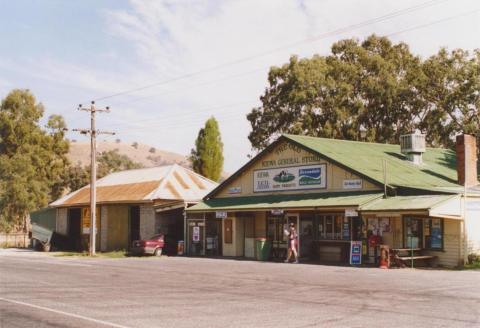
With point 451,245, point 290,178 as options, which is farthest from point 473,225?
point 290,178

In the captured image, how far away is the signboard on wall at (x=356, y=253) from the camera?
85.6 feet

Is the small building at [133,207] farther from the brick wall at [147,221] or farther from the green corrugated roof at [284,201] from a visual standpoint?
the green corrugated roof at [284,201]

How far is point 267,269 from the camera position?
2386 cm

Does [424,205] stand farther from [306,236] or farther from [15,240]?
[15,240]

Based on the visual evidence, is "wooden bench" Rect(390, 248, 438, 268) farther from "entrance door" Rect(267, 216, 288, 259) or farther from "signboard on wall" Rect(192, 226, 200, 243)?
"signboard on wall" Rect(192, 226, 200, 243)

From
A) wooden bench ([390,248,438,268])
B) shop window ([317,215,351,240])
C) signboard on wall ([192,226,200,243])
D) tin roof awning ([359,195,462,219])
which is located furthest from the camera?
signboard on wall ([192,226,200,243])

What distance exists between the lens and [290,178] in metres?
32.2

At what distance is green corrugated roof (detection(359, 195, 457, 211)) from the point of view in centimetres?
2344

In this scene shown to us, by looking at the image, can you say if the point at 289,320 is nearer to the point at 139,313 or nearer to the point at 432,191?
the point at 139,313

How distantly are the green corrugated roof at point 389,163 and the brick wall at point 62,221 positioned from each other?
24120 mm

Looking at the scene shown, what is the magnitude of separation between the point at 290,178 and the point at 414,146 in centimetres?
697

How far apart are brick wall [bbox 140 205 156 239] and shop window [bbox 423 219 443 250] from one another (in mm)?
18674

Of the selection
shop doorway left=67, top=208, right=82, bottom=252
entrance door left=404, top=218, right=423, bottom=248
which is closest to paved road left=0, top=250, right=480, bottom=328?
entrance door left=404, top=218, right=423, bottom=248

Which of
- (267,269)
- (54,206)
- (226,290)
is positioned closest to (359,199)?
(267,269)
